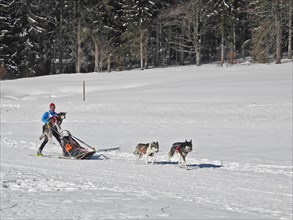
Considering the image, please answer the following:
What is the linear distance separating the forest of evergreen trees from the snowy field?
14.4m

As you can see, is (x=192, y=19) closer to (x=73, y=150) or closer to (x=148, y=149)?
(x=73, y=150)

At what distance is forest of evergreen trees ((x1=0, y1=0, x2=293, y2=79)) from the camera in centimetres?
5194

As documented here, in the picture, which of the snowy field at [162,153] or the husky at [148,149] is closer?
the snowy field at [162,153]

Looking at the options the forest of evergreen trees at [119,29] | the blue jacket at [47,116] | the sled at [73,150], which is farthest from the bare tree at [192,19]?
the sled at [73,150]

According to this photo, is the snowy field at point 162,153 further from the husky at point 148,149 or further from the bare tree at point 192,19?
the bare tree at point 192,19

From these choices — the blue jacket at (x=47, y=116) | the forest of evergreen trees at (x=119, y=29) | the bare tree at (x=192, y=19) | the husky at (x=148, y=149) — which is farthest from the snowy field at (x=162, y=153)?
the bare tree at (x=192, y=19)

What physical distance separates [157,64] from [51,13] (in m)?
15.2

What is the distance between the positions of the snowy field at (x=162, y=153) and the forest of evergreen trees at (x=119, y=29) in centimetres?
1443

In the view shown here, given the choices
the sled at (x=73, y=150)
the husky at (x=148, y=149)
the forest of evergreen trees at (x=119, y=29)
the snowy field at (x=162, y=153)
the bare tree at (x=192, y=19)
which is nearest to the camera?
the snowy field at (x=162, y=153)

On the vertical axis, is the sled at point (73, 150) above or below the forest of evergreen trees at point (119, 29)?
below

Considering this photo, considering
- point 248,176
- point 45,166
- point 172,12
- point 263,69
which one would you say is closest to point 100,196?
point 45,166

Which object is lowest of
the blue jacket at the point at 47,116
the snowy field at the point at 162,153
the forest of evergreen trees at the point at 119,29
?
the snowy field at the point at 162,153

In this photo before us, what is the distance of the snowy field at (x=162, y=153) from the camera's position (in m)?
6.99

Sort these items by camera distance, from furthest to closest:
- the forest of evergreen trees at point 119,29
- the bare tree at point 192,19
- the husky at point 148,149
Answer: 1. the bare tree at point 192,19
2. the forest of evergreen trees at point 119,29
3. the husky at point 148,149
